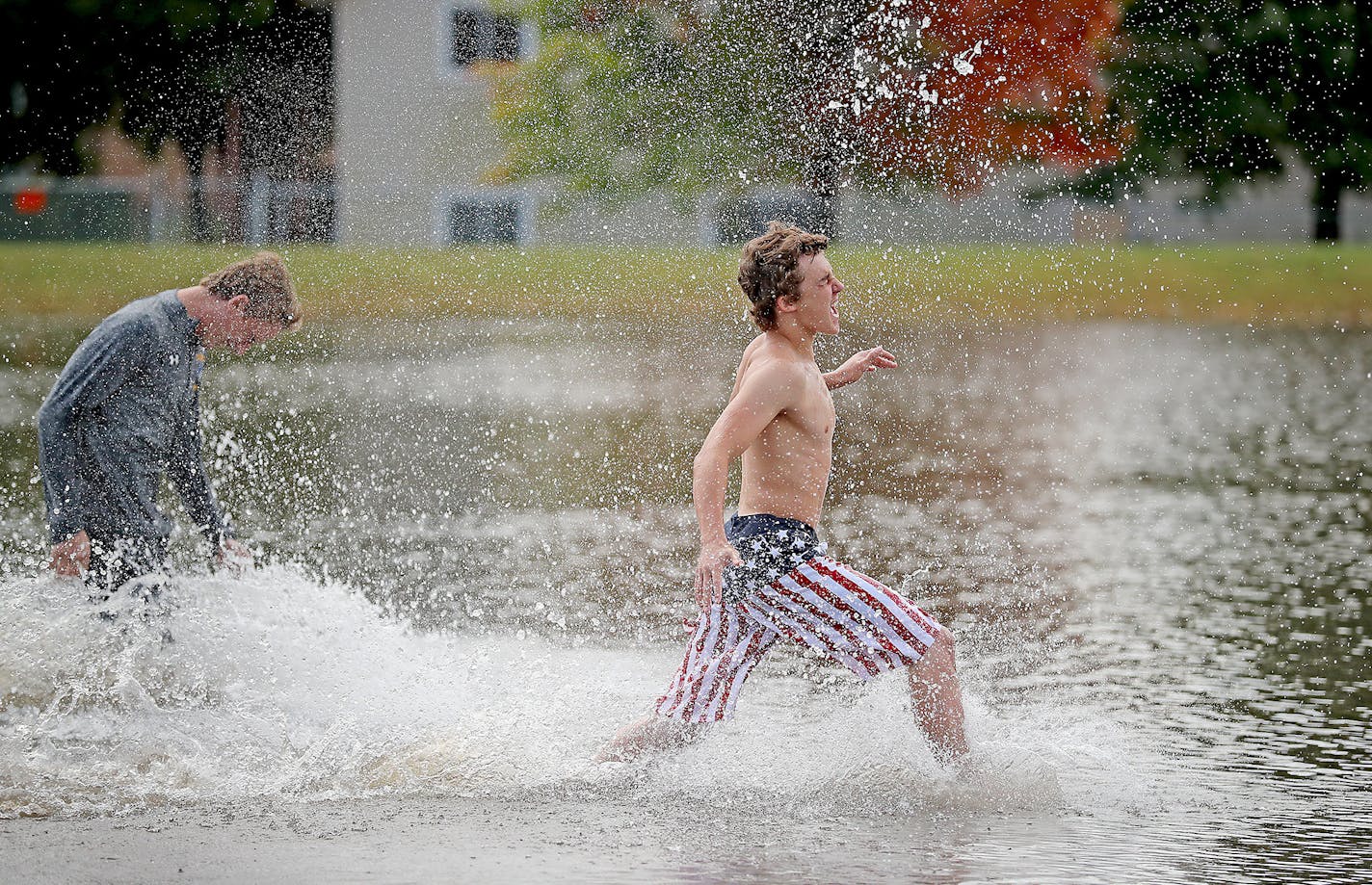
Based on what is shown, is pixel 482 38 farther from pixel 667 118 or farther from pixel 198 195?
pixel 198 195

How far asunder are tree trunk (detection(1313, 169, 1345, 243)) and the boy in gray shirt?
33176 millimetres

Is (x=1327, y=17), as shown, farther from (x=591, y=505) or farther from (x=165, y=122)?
(x=591, y=505)

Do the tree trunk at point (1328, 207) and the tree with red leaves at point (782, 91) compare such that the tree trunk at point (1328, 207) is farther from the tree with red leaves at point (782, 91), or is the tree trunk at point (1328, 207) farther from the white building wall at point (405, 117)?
the white building wall at point (405, 117)

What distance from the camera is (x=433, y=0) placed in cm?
3097

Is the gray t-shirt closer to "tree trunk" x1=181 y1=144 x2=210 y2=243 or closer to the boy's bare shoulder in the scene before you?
the boy's bare shoulder

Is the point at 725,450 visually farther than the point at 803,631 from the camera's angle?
No

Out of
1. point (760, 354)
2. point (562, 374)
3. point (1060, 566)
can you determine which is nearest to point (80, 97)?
point (562, 374)

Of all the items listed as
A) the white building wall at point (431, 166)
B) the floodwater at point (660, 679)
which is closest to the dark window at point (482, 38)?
the white building wall at point (431, 166)

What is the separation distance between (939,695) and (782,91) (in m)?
18.9

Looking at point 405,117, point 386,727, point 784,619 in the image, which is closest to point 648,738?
point 784,619

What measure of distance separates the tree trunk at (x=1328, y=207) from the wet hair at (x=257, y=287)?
3308 centimetres

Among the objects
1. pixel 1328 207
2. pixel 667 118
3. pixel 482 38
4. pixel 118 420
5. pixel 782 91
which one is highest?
pixel 482 38

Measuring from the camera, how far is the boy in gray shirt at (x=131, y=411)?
6219mm

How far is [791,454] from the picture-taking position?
5.47 metres
